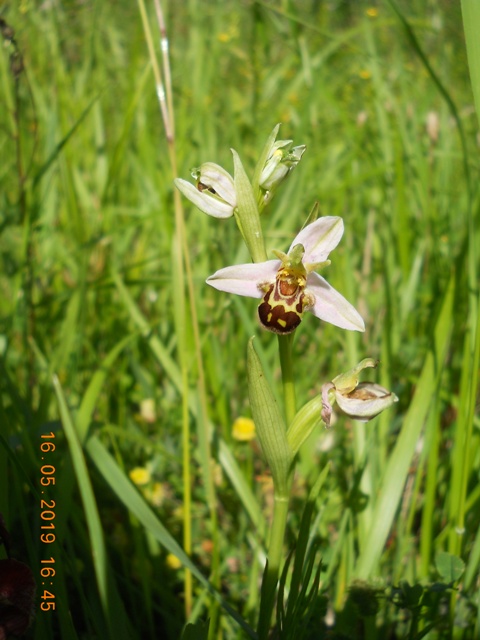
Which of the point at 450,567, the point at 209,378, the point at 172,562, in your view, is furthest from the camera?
the point at 209,378

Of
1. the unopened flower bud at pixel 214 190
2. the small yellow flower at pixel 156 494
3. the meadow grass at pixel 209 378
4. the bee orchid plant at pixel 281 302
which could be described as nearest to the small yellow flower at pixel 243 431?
the meadow grass at pixel 209 378

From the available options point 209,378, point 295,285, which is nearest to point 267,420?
point 295,285

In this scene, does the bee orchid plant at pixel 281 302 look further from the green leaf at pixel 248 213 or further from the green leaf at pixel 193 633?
the green leaf at pixel 193 633

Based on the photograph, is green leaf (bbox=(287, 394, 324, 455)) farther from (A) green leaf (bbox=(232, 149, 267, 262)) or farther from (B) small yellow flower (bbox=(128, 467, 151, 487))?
(B) small yellow flower (bbox=(128, 467, 151, 487))

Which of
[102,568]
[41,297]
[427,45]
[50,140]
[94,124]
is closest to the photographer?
Answer: [102,568]

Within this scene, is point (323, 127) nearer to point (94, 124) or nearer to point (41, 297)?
point (94, 124)

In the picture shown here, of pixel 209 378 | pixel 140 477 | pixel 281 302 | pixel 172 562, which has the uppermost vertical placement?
pixel 281 302

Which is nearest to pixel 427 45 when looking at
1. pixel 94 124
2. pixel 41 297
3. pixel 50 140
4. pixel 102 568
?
pixel 94 124

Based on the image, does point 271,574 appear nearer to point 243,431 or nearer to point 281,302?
point 281,302
